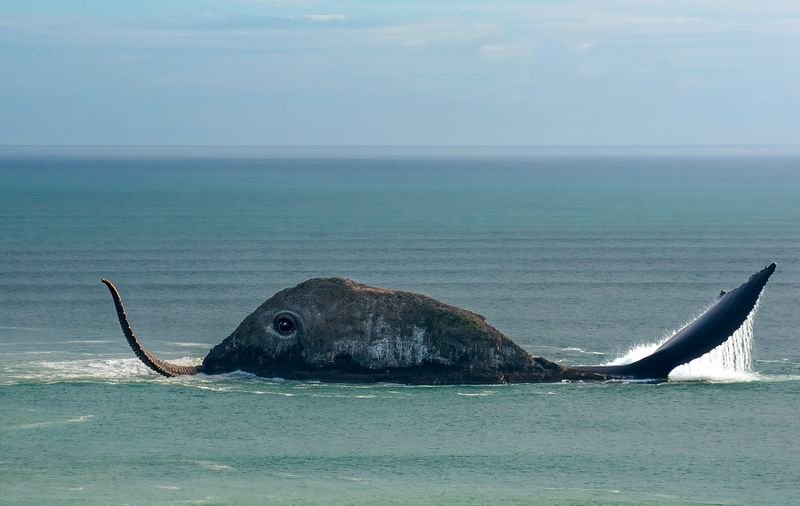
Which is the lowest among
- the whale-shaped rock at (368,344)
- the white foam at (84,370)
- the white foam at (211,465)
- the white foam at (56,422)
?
the white foam at (211,465)

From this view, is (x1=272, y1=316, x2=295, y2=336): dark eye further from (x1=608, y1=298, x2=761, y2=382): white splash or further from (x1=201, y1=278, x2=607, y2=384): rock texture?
(x1=608, y1=298, x2=761, y2=382): white splash

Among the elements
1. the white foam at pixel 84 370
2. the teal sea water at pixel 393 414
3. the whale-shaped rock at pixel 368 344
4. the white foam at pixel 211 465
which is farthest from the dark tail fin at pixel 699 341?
the white foam at pixel 211 465

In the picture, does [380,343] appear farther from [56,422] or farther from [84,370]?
[84,370]

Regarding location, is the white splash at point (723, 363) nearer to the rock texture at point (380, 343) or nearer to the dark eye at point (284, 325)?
the rock texture at point (380, 343)

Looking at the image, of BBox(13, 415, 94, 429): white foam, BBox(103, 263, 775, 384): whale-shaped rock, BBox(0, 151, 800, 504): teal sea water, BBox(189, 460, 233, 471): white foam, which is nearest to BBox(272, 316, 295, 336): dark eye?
BBox(103, 263, 775, 384): whale-shaped rock

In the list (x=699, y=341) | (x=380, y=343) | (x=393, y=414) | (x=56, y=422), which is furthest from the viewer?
(x=699, y=341)

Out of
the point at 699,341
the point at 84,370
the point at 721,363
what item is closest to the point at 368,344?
the point at 84,370

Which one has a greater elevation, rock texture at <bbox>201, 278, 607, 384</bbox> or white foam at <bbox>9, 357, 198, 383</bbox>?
rock texture at <bbox>201, 278, 607, 384</bbox>
